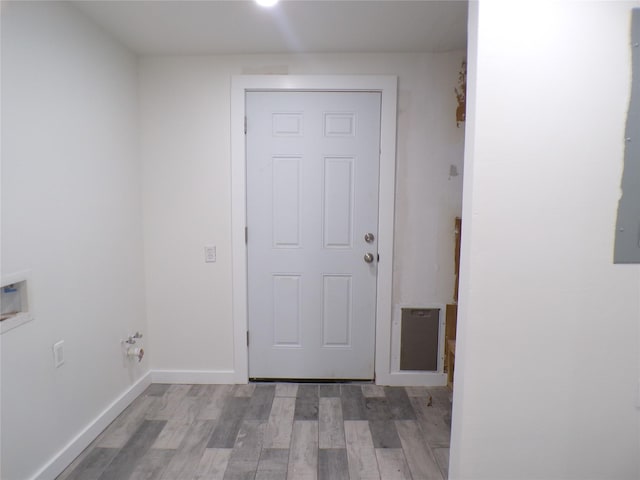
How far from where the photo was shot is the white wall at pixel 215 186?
7.86 feet

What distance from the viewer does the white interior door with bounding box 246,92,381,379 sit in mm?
2439

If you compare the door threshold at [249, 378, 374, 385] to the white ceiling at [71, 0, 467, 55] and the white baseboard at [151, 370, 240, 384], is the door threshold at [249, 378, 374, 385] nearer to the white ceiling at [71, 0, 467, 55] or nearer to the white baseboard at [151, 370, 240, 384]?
the white baseboard at [151, 370, 240, 384]

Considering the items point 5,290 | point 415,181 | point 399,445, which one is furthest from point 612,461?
point 5,290

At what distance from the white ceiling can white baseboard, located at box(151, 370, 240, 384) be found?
2161 mm

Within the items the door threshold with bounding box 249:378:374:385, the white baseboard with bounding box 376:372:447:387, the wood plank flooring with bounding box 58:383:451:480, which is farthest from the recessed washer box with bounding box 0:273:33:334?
the white baseboard with bounding box 376:372:447:387

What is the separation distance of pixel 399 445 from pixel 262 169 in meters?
1.85

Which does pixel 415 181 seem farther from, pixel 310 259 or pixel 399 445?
pixel 399 445

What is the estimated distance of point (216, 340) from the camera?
8.54 feet

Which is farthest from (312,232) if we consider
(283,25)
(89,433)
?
(89,433)

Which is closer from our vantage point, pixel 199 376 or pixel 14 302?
pixel 14 302

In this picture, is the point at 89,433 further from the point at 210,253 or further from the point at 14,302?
the point at 210,253

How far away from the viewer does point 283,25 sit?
6.57ft

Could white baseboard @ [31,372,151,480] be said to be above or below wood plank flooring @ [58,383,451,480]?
above

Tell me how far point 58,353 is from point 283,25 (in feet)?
6.62
